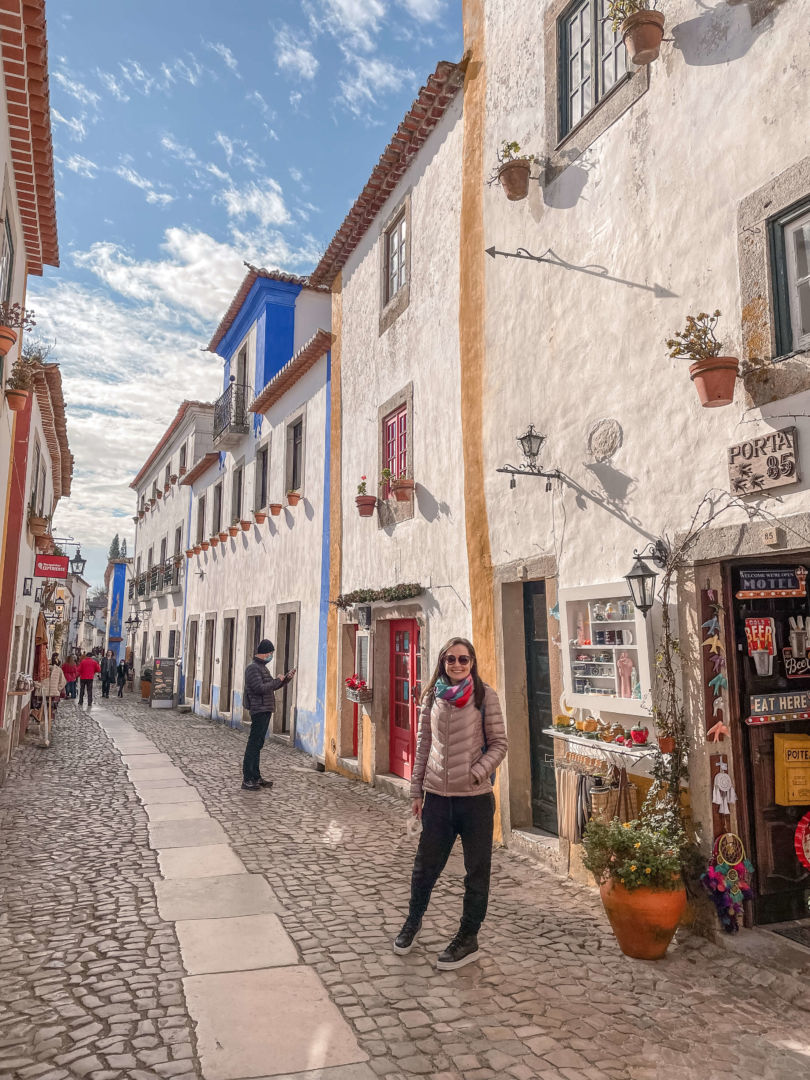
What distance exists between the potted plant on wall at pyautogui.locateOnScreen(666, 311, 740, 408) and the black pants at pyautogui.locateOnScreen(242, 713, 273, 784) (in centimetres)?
662

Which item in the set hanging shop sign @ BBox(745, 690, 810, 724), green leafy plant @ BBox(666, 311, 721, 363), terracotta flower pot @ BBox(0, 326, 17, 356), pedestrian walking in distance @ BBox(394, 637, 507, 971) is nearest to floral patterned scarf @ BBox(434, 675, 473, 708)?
pedestrian walking in distance @ BBox(394, 637, 507, 971)

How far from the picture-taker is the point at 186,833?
272 inches

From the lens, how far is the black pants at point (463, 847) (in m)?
4.15

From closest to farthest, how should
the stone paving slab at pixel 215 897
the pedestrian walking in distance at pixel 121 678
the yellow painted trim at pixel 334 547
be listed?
the stone paving slab at pixel 215 897
the yellow painted trim at pixel 334 547
the pedestrian walking in distance at pixel 121 678

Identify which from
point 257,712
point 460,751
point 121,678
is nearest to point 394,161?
point 257,712

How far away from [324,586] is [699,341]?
823 centimetres

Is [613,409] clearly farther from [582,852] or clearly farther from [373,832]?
[373,832]

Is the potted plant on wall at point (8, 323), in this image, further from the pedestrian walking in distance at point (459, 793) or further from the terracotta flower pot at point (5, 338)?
the pedestrian walking in distance at point (459, 793)

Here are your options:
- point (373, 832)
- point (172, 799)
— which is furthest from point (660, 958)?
point (172, 799)

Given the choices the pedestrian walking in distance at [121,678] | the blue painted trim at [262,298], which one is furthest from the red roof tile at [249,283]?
the pedestrian walking in distance at [121,678]

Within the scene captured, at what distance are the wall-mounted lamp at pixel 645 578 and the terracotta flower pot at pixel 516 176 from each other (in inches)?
144

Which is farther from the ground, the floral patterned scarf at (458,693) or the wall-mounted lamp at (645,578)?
the wall-mounted lamp at (645,578)

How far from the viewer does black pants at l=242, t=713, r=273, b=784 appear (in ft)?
29.8

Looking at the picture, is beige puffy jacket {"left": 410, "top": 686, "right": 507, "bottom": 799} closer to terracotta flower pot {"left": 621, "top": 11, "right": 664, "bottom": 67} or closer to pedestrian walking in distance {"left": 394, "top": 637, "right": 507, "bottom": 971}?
pedestrian walking in distance {"left": 394, "top": 637, "right": 507, "bottom": 971}
